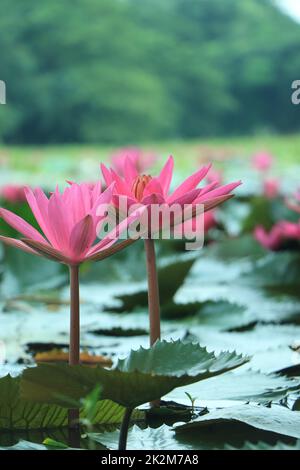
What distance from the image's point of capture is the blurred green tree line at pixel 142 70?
36.4ft

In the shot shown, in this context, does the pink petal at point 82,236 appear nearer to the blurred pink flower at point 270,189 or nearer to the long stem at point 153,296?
the long stem at point 153,296

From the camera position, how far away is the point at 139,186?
1.30 ft

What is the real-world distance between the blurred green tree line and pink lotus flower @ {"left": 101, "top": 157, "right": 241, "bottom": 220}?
10167 mm

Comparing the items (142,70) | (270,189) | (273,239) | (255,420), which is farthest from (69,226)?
(142,70)

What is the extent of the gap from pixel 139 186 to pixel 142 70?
12.9m

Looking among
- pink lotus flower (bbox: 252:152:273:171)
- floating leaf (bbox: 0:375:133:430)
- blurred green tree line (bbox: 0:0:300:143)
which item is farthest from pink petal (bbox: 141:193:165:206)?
blurred green tree line (bbox: 0:0:300:143)

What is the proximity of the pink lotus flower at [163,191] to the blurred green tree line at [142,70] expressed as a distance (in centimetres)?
1017

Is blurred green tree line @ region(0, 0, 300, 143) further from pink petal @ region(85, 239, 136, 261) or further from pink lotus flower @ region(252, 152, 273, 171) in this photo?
pink petal @ region(85, 239, 136, 261)

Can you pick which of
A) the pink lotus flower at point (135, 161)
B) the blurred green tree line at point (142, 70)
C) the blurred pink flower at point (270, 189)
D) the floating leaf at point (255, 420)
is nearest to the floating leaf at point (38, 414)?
the floating leaf at point (255, 420)

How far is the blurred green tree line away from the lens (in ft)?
36.4

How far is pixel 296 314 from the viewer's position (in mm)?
867

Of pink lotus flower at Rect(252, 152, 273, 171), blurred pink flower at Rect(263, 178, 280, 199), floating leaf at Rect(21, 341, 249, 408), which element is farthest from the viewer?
pink lotus flower at Rect(252, 152, 273, 171)
